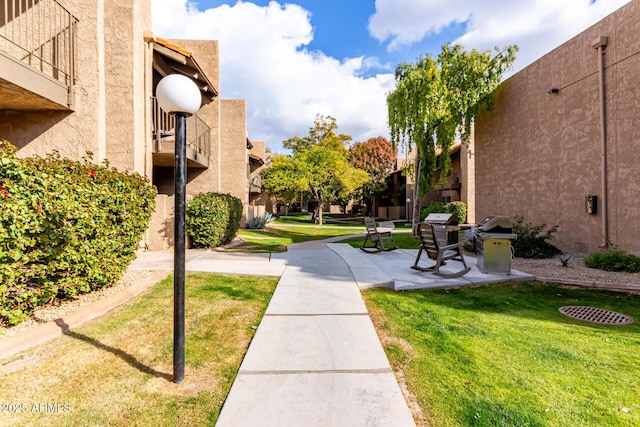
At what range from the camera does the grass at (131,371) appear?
2.34m

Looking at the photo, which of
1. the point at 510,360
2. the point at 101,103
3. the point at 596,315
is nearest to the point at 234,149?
the point at 101,103

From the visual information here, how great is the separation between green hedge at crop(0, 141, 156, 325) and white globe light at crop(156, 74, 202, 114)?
1.97 m

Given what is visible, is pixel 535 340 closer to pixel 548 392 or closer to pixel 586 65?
pixel 548 392

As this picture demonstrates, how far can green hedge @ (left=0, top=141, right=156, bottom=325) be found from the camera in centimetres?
327

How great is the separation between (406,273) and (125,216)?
5428 millimetres

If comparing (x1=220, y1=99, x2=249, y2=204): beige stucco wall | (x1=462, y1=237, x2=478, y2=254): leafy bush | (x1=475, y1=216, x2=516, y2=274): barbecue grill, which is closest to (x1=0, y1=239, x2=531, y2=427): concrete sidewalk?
(x1=475, y1=216, x2=516, y2=274): barbecue grill

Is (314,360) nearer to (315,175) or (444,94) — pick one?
(444,94)

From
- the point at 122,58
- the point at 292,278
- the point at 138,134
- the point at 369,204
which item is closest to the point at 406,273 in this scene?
the point at 292,278

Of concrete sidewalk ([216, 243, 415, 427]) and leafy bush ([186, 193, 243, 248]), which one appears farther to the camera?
leafy bush ([186, 193, 243, 248])

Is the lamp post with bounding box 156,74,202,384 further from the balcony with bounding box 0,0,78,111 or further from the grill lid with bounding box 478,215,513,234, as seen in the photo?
the grill lid with bounding box 478,215,513,234

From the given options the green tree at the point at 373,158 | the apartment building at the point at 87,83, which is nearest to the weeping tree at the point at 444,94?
the apartment building at the point at 87,83

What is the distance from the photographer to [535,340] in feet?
11.8

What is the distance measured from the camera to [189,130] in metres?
12.3

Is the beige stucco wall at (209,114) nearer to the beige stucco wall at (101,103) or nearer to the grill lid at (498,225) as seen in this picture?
the beige stucco wall at (101,103)
